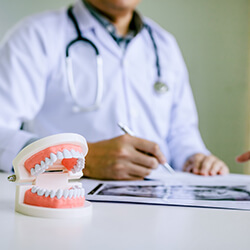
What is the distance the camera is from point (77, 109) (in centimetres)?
122

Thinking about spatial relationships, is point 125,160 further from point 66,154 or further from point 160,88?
point 160,88

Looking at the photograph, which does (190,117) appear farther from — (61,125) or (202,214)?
(202,214)

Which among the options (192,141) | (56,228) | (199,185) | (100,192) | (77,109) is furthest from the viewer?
(192,141)

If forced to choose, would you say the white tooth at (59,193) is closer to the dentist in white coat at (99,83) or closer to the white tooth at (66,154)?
the white tooth at (66,154)

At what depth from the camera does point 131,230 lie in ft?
1.24

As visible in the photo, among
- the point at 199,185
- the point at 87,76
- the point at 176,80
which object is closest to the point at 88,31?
the point at 87,76

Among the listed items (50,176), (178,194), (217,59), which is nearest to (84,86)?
(178,194)

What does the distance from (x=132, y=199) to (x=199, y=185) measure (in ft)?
0.76

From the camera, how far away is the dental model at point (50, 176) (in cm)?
40

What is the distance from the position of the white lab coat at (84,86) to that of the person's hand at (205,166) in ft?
0.37

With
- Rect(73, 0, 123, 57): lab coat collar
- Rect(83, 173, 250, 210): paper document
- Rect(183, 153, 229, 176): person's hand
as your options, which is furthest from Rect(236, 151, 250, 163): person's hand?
Rect(73, 0, 123, 57): lab coat collar

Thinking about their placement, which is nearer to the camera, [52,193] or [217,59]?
[52,193]

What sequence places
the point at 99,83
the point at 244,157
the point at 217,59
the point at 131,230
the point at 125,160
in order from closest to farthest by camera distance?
the point at 131,230, the point at 125,160, the point at 244,157, the point at 99,83, the point at 217,59

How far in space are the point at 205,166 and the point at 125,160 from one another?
0.32m
